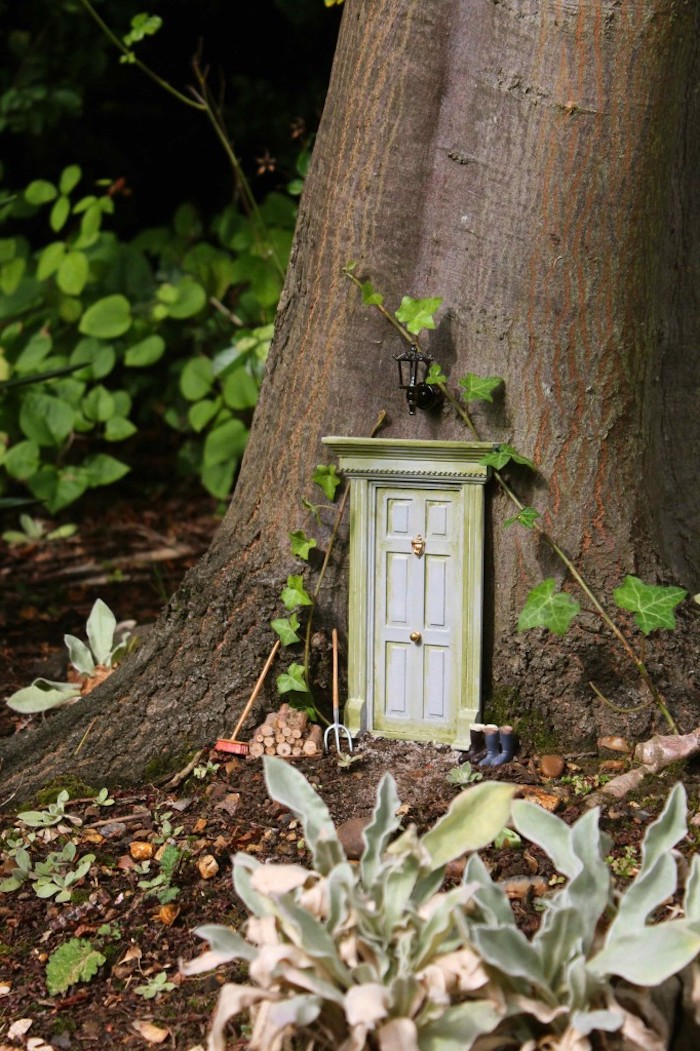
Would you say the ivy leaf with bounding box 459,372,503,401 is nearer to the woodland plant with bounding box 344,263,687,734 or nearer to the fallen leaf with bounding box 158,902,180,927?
the woodland plant with bounding box 344,263,687,734

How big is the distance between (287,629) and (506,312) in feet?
3.43

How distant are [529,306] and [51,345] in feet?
10.5

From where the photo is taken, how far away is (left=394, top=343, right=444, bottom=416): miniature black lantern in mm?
2893

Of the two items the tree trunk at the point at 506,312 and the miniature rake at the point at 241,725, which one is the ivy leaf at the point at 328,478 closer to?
the tree trunk at the point at 506,312

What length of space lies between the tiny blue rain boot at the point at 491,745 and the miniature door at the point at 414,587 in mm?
63

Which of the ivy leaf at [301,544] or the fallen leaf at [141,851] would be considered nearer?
the fallen leaf at [141,851]

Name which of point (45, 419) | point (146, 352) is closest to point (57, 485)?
point (45, 419)

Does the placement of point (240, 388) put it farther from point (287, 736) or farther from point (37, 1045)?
point (37, 1045)

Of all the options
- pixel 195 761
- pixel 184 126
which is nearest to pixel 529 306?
pixel 195 761

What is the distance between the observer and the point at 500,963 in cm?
184

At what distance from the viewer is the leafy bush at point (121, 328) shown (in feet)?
16.3

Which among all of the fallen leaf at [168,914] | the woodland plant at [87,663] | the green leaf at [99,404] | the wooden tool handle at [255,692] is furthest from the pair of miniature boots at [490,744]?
the green leaf at [99,404]

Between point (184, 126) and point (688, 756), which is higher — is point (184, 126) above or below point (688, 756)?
above

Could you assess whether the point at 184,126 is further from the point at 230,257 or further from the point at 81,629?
the point at 81,629
